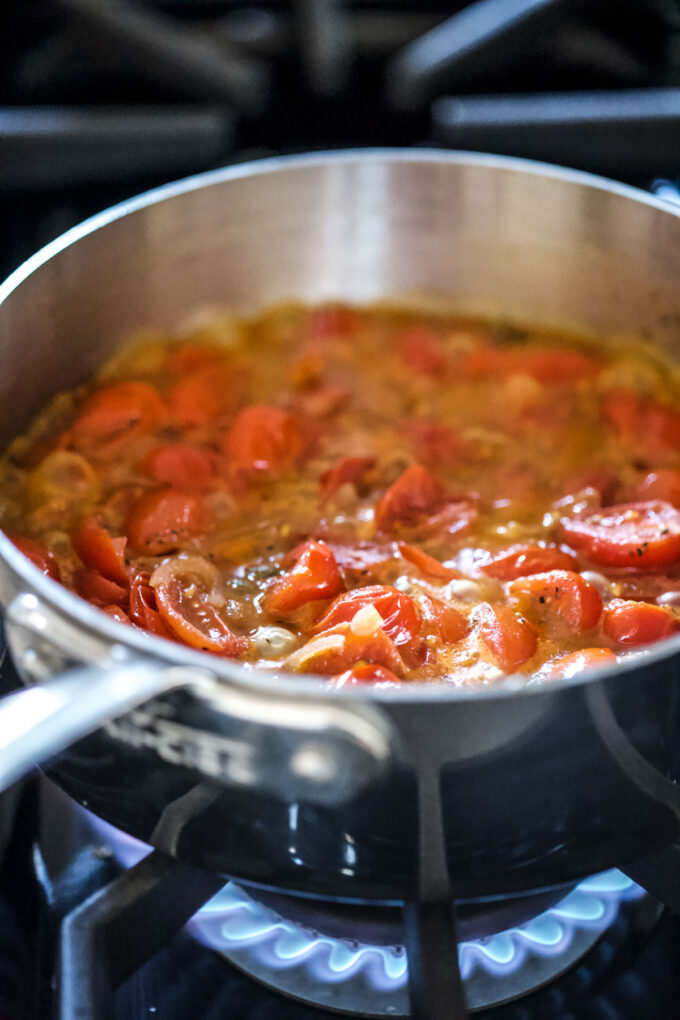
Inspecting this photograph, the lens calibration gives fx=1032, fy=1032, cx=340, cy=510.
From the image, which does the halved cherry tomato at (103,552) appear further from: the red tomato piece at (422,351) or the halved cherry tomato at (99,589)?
the red tomato piece at (422,351)

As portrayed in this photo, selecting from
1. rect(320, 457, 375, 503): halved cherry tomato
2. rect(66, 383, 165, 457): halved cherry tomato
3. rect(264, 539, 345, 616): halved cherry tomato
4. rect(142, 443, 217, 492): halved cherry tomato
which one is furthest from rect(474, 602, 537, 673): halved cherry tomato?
rect(66, 383, 165, 457): halved cherry tomato

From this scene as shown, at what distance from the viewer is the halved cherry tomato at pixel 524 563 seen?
993 mm

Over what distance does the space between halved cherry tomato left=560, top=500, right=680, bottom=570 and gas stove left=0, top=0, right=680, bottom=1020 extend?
30 centimetres

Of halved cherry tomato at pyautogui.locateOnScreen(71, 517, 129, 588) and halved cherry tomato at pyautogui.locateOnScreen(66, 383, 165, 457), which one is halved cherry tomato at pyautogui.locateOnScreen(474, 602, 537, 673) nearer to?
halved cherry tomato at pyautogui.locateOnScreen(71, 517, 129, 588)

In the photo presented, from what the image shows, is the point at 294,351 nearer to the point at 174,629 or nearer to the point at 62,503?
the point at 62,503

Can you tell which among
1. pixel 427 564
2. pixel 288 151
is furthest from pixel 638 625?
pixel 288 151

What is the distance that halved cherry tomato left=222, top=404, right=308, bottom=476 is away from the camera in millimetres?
1146

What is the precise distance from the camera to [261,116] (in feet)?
4.91

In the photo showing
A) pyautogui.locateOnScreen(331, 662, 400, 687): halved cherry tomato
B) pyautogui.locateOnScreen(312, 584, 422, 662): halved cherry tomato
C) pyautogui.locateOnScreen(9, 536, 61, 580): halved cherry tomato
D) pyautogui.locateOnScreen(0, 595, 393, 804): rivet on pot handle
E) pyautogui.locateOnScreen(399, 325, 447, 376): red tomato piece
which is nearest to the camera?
pyautogui.locateOnScreen(0, 595, 393, 804): rivet on pot handle

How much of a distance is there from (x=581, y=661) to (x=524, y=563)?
7.5 inches

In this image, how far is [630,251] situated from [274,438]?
0.47 meters

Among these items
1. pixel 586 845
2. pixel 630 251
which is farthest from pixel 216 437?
pixel 586 845

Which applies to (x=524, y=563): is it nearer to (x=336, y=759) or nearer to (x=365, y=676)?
(x=365, y=676)

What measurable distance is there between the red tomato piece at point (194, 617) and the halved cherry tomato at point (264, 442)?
0.21 m
